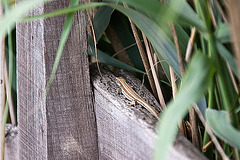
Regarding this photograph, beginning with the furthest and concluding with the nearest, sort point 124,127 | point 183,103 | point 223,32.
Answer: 1. point 124,127
2. point 223,32
3. point 183,103

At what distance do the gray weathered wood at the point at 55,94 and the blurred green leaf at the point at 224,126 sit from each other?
0.36m

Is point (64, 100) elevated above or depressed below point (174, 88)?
above

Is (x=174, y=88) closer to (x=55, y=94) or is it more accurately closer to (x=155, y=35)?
(x=155, y=35)

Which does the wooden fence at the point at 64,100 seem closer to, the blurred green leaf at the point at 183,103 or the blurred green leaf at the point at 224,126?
the blurred green leaf at the point at 224,126

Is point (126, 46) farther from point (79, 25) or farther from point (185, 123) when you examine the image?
point (185, 123)

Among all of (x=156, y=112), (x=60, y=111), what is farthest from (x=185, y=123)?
(x=60, y=111)

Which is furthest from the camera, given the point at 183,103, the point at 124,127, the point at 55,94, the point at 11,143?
the point at 11,143

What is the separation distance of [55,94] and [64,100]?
26 mm

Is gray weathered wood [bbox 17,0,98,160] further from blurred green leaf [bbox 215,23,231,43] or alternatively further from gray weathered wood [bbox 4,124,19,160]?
blurred green leaf [bbox 215,23,231,43]

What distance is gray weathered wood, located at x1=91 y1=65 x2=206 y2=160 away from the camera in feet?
1.75

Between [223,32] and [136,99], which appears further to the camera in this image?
[136,99]

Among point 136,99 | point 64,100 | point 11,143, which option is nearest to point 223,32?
point 136,99

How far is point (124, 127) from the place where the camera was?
634 mm

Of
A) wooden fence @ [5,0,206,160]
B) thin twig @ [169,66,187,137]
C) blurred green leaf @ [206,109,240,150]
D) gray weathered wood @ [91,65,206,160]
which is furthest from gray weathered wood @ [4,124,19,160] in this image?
blurred green leaf @ [206,109,240,150]
